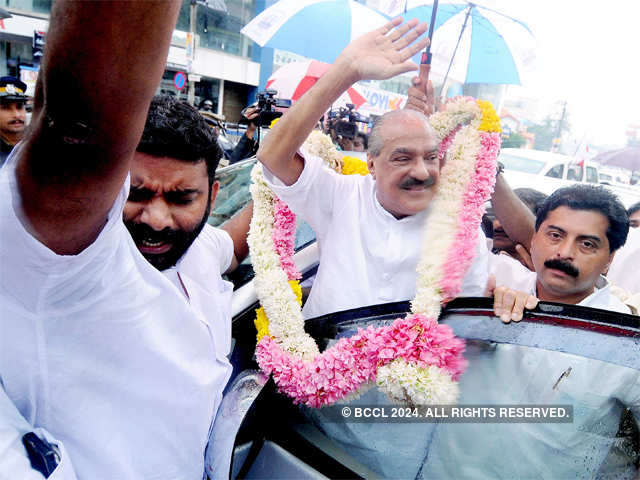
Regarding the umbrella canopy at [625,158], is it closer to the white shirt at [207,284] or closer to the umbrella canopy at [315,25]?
the umbrella canopy at [315,25]

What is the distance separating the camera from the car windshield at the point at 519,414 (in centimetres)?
103

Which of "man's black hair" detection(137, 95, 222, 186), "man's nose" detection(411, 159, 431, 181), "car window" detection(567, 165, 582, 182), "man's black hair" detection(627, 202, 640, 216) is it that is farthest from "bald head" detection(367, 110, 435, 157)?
"car window" detection(567, 165, 582, 182)

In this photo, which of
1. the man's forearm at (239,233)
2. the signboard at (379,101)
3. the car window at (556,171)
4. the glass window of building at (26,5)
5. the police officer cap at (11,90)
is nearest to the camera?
the man's forearm at (239,233)

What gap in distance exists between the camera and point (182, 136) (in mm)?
1322

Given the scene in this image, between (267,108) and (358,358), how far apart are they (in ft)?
9.71

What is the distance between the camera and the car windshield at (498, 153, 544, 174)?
7.69 m

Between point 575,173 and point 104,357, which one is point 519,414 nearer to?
point 104,357

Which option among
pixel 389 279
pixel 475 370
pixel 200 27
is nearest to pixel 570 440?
pixel 475 370

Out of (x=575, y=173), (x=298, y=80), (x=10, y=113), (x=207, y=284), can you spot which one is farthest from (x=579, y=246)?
(x=575, y=173)

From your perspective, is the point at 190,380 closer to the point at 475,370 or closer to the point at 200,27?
the point at 475,370

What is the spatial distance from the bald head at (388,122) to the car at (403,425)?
2.52 feet

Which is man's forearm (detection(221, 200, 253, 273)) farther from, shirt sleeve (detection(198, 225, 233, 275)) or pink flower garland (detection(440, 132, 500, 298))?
pink flower garland (detection(440, 132, 500, 298))

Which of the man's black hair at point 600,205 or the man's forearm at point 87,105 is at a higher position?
the man's forearm at point 87,105

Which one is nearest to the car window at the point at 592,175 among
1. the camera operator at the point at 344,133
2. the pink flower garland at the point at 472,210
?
the camera operator at the point at 344,133
